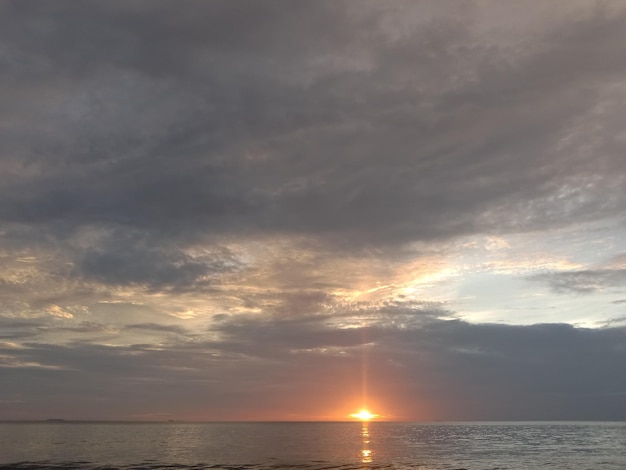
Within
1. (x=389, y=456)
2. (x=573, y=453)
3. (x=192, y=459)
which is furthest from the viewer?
(x=573, y=453)

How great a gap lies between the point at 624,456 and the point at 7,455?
114898 millimetres

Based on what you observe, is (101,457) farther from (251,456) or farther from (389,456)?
(389,456)

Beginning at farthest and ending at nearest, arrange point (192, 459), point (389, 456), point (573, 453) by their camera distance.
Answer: point (573, 453), point (389, 456), point (192, 459)

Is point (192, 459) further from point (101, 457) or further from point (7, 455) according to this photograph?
point (7, 455)

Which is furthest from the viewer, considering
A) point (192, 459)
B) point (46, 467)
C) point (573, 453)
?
point (573, 453)

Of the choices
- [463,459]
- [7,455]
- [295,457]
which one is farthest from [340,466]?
[7,455]

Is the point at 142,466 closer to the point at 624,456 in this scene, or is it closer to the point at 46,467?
the point at 46,467

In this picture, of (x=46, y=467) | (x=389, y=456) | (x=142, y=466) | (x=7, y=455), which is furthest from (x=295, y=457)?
(x=7, y=455)

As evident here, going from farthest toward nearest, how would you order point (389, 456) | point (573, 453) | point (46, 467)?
point (573, 453) < point (389, 456) < point (46, 467)

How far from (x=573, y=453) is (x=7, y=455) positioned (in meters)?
109

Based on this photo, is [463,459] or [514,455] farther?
[514,455]

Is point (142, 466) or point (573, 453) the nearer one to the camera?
point (142, 466)

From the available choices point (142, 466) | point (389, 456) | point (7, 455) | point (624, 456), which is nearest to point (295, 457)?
point (389, 456)

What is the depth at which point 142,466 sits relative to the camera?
7994cm
